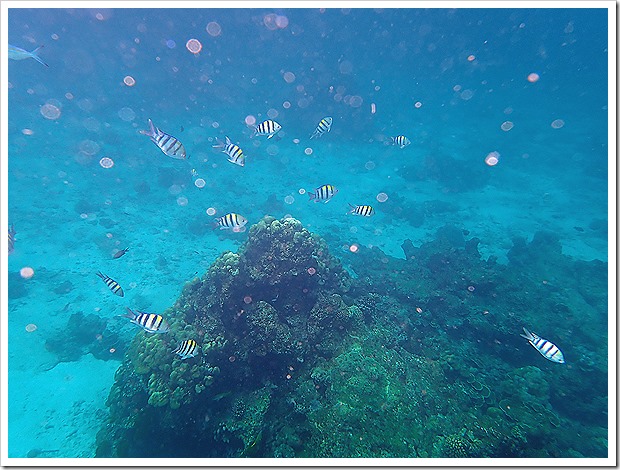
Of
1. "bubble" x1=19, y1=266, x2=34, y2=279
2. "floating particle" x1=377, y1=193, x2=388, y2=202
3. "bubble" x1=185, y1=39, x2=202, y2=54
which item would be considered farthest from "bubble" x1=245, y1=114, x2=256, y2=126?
"bubble" x1=19, y1=266, x2=34, y2=279

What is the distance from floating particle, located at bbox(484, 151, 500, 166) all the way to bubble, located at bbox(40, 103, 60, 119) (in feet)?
127

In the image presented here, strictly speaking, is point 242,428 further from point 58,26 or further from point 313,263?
point 58,26

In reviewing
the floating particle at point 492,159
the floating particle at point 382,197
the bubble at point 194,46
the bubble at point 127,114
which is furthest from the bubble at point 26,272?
the floating particle at point 492,159

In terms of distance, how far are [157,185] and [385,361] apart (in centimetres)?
1847

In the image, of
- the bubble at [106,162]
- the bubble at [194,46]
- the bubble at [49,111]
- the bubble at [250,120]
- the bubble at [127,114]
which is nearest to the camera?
the bubble at [106,162]

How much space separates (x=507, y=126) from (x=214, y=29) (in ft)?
132

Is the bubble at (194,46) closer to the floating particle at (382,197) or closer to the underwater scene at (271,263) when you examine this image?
the underwater scene at (271,263)

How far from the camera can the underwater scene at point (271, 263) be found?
517 cm

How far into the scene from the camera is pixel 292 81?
31.9 m

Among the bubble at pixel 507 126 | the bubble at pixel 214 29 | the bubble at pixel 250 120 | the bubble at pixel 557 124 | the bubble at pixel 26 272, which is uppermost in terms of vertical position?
the bubble at pixel 557 124

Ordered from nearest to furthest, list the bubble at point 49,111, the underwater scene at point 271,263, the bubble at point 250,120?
the underwater scene at point 271,263
the bubble at point 49,111
the bubble at point 250,120

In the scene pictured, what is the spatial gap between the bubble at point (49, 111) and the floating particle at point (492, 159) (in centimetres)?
3872

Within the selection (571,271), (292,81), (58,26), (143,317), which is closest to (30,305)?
(143,317)

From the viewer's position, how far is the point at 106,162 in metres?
20.8
